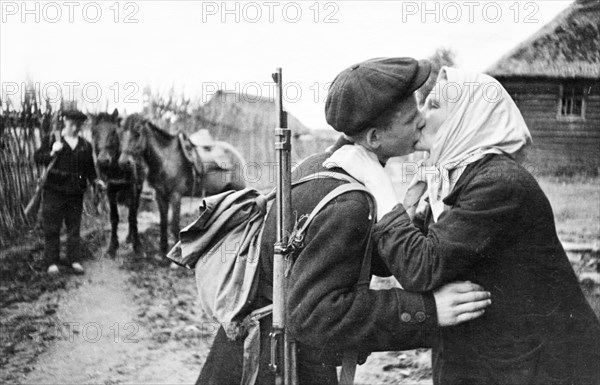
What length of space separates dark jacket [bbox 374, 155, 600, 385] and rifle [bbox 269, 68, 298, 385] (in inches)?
11.2

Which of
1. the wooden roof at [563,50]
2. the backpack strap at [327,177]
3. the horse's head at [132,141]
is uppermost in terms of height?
the wooden roof at [563,50]

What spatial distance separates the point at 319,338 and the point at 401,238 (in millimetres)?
380

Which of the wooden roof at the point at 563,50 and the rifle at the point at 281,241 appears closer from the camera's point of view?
the rifle at the point at 281,241

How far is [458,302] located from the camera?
1776mm

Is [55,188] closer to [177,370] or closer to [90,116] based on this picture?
[90,116]

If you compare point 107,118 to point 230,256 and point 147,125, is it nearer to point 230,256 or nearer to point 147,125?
point 147,125

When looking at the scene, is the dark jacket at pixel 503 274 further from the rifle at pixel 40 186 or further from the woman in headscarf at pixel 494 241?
the rifle at pixel 40 186

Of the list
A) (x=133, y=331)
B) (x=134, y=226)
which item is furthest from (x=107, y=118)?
(x=133, y=331)

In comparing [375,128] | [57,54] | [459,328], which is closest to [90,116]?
[57,54]

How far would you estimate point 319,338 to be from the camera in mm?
1720

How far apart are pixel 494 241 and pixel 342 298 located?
0.50 meters

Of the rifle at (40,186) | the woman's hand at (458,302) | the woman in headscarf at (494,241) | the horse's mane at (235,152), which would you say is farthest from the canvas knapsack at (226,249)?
the rifle at (40,186)

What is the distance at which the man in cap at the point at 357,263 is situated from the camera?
167 cm

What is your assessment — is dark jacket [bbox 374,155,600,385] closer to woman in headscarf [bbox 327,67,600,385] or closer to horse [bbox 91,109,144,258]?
woman in headscarf [bbox 327,67,600,385]
